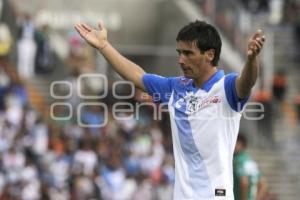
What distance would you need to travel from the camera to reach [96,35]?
24.4 feet

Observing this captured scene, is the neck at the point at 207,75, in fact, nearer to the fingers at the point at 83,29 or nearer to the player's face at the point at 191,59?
the player's face at the point at 191,59

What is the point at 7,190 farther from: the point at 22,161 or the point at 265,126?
the point at 265,126

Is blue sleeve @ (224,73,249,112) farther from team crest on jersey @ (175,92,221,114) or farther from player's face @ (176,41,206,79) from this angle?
player's face @ (176,41,206,79)

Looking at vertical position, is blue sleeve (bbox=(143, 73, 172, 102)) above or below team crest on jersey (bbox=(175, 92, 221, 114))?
above

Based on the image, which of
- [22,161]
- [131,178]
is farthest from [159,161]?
[22,161]

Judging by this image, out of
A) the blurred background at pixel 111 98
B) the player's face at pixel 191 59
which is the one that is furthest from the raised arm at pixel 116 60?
the blurred background at pixel 111 98

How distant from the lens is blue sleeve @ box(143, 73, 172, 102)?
23.6ft

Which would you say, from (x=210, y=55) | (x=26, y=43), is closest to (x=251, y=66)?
(x=210, y=55)

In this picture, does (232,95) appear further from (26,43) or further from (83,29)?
(26,43)

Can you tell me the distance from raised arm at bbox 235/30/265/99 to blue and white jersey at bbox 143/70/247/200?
129 mm

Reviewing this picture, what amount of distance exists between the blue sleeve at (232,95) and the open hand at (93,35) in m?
1.16

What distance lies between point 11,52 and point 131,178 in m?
5.25

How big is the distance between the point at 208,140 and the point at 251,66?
651 mm

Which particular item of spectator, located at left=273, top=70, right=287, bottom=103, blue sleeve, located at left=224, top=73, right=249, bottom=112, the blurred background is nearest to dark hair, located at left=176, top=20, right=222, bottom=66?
blue sleeve, located at left=224, top=73, right=249, bottom=112
